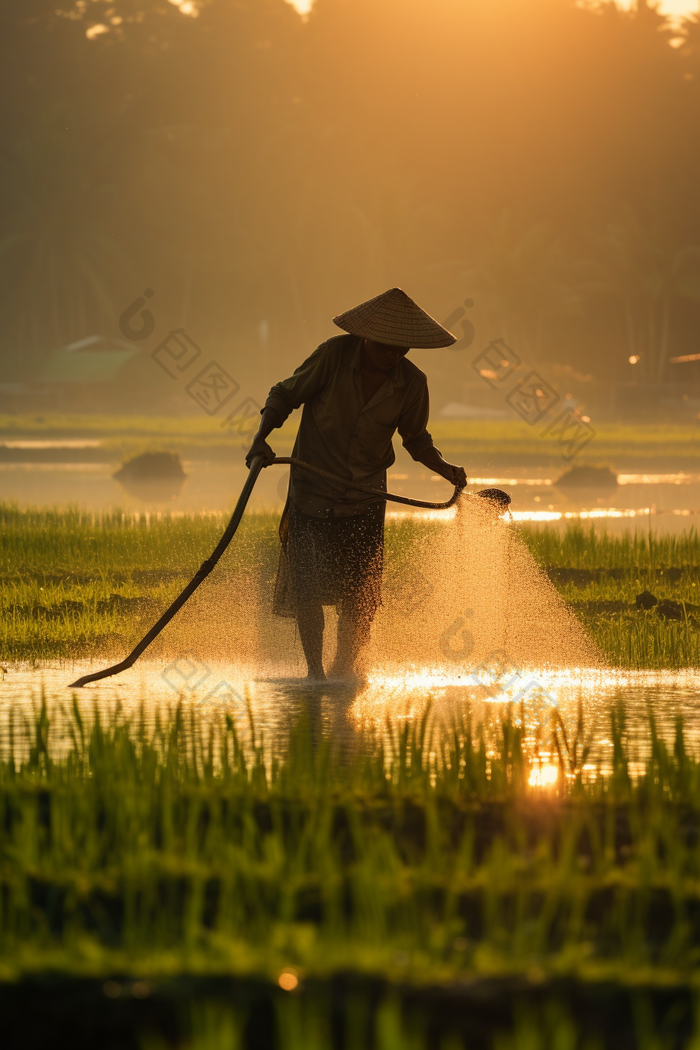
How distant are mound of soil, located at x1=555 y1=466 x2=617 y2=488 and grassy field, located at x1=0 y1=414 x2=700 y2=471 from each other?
195 inches

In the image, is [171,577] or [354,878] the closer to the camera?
[354,878]

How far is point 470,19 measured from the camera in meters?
70.2

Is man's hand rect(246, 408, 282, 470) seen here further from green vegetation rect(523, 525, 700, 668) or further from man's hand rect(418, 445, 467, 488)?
green vegetation rect(523, 525, 700, 668)

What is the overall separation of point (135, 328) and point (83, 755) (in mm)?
59866

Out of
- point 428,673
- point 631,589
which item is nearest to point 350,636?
point 428,673

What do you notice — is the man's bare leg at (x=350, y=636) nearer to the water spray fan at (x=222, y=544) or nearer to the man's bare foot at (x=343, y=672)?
the man's bare foot at (x=343, y=672)

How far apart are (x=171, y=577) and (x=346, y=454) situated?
3735 millimetres

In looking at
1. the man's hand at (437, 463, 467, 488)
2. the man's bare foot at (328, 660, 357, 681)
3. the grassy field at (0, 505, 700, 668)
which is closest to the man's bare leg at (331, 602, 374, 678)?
the man's bare foot at (328, 660, 357, 681)

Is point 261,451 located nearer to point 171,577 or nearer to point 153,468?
point 171,577

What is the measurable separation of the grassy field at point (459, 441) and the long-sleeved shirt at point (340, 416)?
1871 centimetres

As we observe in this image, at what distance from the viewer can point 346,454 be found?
5.16 metres

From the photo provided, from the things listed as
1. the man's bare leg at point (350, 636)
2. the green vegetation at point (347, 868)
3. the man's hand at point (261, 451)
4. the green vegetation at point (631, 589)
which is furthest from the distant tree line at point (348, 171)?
the green vegetation at point (347, 868)

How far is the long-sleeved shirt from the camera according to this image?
5102mm

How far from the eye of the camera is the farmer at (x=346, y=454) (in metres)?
5.05
